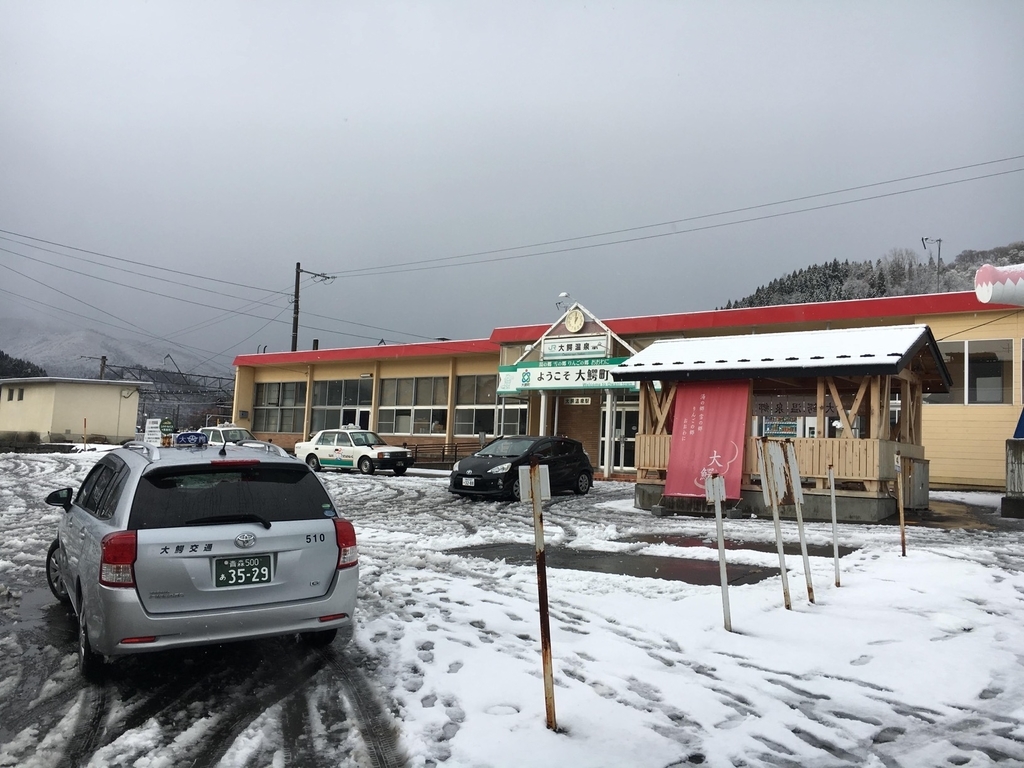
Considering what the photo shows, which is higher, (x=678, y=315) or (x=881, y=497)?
(x=678, y=315)

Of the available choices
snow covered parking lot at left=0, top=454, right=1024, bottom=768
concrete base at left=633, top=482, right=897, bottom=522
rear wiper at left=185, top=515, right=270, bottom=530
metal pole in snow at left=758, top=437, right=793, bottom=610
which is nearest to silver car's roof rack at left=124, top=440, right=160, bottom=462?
rear wiper at left=185, top=515, right=270, bottom=530

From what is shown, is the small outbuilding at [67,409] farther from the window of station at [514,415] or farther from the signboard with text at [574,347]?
the signboard with text at [574,347]

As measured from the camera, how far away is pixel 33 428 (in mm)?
42938

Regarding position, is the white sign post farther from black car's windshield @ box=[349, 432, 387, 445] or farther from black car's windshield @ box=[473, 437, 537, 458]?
black car's windshield @ box=[473, 437, 537, 458]

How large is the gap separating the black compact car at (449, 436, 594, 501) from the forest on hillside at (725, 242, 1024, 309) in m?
58.4

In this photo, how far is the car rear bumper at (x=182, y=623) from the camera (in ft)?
14.7

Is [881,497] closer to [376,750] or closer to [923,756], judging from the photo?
[923,756]

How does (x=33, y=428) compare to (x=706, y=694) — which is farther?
(x=33, y=428)

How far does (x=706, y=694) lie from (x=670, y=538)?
6.86 meters

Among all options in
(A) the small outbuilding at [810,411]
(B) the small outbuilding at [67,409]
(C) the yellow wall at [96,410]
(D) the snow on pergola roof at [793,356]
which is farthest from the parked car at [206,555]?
(C) the yellow wall at [96,410]

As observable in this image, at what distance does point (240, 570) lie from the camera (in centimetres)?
477

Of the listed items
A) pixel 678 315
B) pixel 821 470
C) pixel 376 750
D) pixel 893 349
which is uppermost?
pixel 678 315

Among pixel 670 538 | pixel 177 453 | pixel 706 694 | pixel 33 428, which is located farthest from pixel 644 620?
pixel 33 428

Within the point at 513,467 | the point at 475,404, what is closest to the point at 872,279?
the point at 475,404
